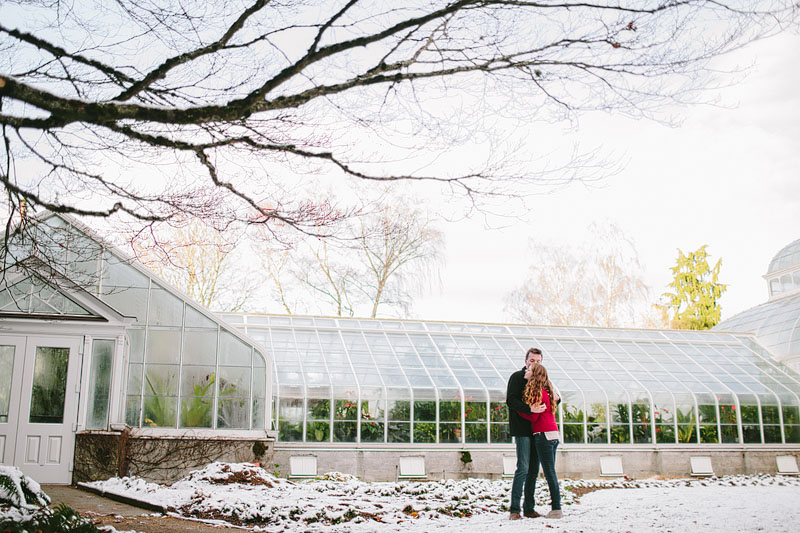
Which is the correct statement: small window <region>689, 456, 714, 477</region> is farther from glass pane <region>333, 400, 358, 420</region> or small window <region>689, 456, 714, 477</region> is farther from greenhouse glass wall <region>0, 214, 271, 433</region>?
greenhouse glass wall <region>0, 214, 271, 433</region>

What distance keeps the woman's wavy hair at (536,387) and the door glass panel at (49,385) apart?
812cm

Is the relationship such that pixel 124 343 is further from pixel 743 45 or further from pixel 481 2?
pixel 743 45

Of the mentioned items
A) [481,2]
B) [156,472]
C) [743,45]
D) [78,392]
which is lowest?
[156,472]

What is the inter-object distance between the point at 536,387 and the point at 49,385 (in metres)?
8.47

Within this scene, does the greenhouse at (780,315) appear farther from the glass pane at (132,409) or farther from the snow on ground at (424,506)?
the glass pane at (132,409)

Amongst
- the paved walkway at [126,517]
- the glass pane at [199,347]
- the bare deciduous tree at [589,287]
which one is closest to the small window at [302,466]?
the glass pane at [199,347]

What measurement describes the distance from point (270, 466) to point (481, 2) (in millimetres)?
9423

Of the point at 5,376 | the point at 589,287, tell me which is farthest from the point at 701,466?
the point at 5,376

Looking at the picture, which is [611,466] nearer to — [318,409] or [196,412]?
[318,409]

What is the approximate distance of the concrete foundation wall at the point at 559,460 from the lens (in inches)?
528

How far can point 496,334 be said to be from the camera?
1769cm

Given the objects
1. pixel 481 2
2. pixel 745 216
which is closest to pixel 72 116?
pixel 481 2

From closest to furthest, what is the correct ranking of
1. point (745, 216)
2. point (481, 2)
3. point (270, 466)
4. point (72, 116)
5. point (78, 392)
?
point (72, 116) → point (481, 2) → point (78, 392) → point (270, 466) → point (745, 216)

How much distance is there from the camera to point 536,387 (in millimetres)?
6953
